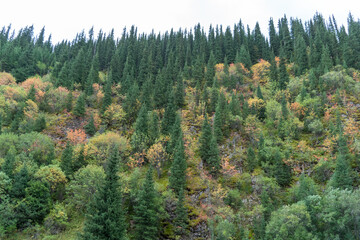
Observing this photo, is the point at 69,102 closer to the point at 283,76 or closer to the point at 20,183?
the point at 20,183

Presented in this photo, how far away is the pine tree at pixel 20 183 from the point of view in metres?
34.3

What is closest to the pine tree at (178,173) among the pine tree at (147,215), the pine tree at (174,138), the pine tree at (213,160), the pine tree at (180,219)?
the pine tree at (180,219)

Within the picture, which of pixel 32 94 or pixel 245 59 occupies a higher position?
pixel 245 59

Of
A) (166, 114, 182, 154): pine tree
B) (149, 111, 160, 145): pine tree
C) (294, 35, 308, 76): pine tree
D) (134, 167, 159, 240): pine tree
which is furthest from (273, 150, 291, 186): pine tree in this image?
(294, 35, 308, 76): pine tree

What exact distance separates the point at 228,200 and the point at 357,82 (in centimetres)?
4938

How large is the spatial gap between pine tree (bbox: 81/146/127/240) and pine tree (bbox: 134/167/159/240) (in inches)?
190

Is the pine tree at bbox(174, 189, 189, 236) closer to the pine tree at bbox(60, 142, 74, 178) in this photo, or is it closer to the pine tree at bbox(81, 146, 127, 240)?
the pine tree at bbox(81, 146, 127, 240)

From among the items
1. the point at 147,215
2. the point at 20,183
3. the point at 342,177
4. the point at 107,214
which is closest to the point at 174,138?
the point at 147,215

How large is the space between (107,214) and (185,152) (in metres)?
23.3

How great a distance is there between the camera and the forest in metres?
31.0

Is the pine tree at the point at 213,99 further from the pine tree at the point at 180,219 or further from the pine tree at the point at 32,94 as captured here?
the pine tree at the point at 32,94

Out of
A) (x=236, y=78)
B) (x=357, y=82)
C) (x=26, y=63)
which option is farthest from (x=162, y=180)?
(x=26, y=63)

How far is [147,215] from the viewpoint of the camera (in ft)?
105

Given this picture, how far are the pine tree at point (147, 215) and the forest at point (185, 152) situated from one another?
0.50ft
